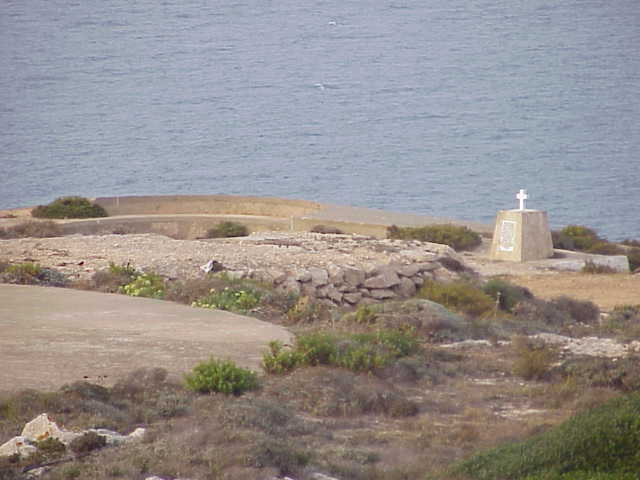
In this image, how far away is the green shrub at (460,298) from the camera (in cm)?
1450

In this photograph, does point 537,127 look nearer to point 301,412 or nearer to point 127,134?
point 127,134

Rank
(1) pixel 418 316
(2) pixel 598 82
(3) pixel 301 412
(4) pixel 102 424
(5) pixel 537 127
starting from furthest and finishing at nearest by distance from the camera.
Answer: (2) pixel 598 82 < (5) pixel 537 127 < (1) pixel 418 316 < (3) pixel 301 412 < (4) pixel 102 424

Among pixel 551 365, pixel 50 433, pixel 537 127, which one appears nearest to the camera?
pixel 50 433

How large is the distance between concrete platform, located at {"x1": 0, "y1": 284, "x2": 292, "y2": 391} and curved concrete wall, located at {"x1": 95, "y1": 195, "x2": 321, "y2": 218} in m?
21.8

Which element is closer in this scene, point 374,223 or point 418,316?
point 418,316

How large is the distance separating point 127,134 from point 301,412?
297ft

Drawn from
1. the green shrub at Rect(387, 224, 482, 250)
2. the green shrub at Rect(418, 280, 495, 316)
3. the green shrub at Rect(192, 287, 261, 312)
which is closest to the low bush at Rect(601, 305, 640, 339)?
the green shrub at Rect(418, 280, 495, 316)

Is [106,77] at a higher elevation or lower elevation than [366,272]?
higher

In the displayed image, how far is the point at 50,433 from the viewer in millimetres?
6656

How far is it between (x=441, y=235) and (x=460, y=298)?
1191 cm

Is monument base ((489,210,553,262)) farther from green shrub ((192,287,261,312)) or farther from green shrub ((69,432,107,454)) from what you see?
green shrub ((69,432,107,454))

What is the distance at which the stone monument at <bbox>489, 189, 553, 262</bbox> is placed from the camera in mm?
24453

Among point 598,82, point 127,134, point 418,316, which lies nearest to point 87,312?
point 418,316

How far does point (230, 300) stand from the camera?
40.1ft
